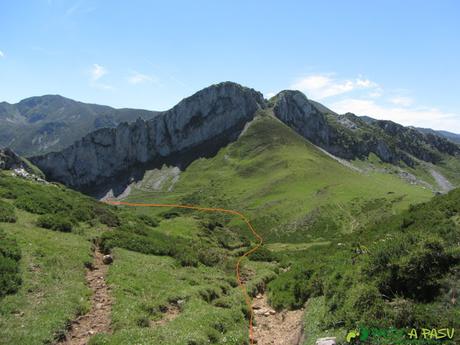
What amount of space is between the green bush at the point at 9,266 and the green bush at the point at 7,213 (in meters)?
5.05

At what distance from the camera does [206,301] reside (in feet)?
76.9

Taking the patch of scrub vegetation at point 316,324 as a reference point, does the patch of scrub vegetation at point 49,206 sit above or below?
above

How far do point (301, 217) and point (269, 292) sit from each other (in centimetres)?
7666

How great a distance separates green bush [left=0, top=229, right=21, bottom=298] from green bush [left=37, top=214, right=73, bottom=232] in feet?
20.0

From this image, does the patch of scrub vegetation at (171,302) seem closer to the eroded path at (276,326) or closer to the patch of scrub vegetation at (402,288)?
the eroded path at (276,326)

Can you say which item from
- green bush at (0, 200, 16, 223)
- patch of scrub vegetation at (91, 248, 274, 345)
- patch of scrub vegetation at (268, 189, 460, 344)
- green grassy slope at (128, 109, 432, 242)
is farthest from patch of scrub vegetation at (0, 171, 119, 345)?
green grassy slope at (128, 109, 432, 242)

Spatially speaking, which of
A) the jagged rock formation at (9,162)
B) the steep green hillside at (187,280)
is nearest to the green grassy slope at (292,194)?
the steep green hillside at (187,280)

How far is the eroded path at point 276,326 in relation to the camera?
19.3 metres

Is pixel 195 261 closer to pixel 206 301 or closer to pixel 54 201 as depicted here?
pixel 206 301

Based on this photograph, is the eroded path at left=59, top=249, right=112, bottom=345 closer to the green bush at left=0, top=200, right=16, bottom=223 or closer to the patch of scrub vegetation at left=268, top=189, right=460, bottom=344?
the green bush at left=0, top=200, right=16, bottom=223

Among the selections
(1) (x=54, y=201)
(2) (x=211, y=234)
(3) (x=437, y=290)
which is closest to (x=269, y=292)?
(3) (x=437, y=290)

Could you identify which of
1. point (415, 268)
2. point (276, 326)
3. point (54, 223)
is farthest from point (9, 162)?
point (415, 268)

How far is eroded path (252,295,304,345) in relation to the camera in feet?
63.5

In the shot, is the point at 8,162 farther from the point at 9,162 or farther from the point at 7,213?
the point at 7,213
